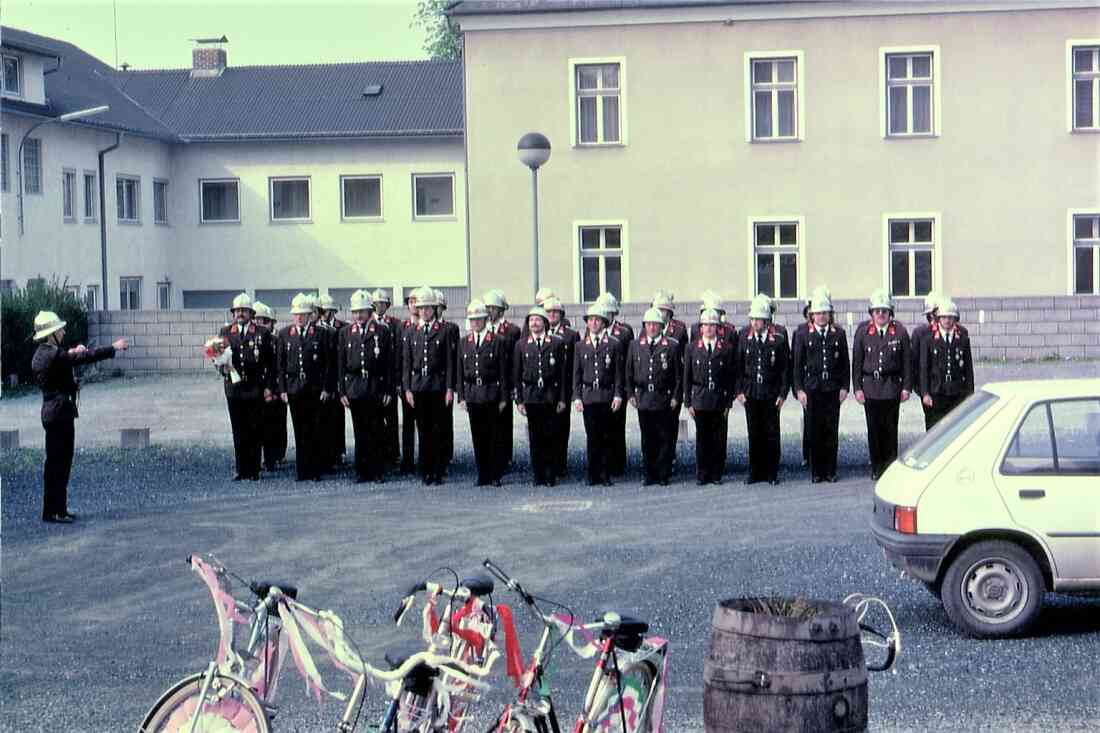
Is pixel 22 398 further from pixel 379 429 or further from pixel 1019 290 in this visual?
pixel 1019 290

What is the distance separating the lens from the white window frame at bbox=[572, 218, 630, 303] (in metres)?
37.5

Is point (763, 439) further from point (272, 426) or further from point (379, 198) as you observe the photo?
point (379, 198)

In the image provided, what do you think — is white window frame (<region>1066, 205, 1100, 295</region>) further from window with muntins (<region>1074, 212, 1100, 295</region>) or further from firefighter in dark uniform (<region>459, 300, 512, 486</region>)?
firefighter in dark uniform (<region>459, 300, 512, 486</region>)

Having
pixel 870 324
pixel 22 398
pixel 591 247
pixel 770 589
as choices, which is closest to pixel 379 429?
pixel 870 324

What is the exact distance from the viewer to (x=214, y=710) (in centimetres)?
631

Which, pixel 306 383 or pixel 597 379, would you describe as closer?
pixel 597 379

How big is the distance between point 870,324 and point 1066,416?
793cm

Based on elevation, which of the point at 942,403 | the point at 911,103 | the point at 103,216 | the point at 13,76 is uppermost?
the point at 13,76

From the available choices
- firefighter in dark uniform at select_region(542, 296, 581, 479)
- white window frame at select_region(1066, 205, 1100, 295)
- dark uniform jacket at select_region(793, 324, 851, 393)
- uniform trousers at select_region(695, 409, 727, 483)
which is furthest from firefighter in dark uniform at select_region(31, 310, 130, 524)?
white window frame at select_region(1066, 205, 1100, 295)

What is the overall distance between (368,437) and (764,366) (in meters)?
4.31

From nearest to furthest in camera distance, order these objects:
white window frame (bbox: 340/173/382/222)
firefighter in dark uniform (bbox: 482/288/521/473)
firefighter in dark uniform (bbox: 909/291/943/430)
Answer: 1. firefighter in dark uniform (bbox: 909/291/943/430)
2. firefighter in dark uniform (bbox: 482/288/521/473)
3. white window frame (bbox: 340/173/382/222)

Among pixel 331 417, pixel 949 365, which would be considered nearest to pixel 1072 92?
pixel 949 365

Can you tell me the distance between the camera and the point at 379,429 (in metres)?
19.4

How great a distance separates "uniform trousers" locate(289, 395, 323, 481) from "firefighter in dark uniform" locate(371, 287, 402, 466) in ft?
2.81
